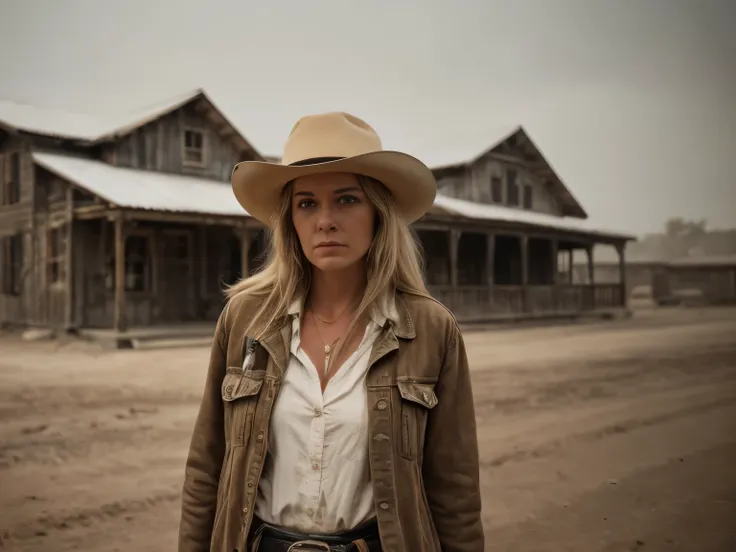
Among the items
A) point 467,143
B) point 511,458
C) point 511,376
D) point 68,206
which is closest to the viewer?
point 511,458

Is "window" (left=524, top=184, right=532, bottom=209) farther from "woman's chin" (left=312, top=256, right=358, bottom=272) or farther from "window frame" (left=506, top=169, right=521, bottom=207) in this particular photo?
"woman's chin" (left=312, top=256, right=358, bottom=272)

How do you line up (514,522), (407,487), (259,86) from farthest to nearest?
(259,86)
(514,522)
(407,487)

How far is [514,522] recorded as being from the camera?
3469 millimetres

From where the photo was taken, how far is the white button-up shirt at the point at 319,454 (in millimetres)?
1609

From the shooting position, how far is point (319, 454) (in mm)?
1600

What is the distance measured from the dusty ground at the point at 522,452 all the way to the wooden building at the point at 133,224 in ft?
14.7

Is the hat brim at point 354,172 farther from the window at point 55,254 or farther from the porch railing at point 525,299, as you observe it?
the porch railing at point 525,299

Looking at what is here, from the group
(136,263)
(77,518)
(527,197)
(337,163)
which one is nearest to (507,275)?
(527,197)

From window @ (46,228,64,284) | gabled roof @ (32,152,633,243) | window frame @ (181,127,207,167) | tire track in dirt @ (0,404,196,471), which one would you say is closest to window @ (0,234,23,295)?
window @ (46,228,64,284)

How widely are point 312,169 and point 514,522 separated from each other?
266 cm

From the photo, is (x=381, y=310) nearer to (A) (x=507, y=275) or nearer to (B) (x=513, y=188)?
(B) (x=513, y=188)

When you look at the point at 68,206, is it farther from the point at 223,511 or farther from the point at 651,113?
the point at 223,511

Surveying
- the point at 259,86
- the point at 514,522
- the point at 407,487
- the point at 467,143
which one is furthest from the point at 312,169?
the point at 467,143

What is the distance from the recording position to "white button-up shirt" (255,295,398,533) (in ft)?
5.28
